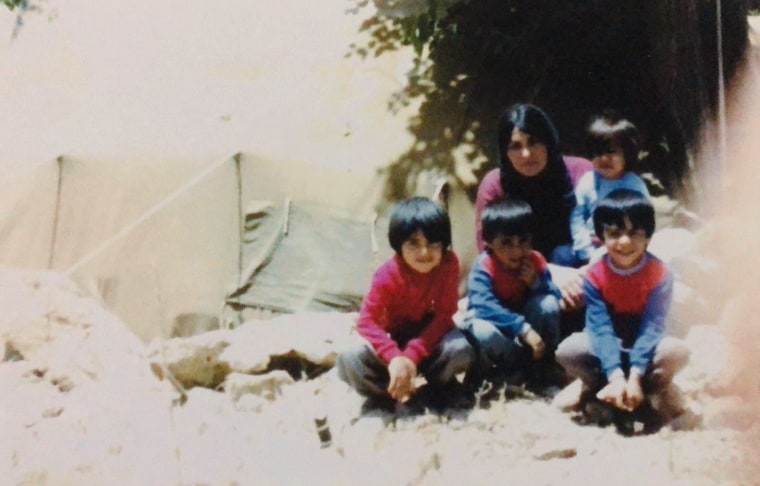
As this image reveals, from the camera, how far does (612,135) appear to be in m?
3.32

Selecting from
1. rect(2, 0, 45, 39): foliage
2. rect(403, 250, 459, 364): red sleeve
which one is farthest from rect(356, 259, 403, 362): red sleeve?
rect(2, 0, 45, 39): foliage

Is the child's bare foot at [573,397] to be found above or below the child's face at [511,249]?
below

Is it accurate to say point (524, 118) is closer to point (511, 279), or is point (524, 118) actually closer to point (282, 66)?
point (511, 279)

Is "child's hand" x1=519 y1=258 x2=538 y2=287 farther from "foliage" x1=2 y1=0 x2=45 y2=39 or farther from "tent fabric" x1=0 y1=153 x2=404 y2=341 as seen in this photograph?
"foliage" x1=2 y1=0 x2=45 y2=39

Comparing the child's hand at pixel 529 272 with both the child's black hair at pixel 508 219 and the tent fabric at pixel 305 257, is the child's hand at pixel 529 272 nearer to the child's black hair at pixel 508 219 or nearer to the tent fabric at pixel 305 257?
the child's black hair at pixel 508 219

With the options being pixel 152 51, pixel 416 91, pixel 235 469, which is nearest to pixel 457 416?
pixel 235 469

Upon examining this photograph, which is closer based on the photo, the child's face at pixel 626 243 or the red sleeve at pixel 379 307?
the child's face at pixel 626 243

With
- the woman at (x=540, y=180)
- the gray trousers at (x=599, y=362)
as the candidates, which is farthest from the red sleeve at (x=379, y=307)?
the gray trousers at (x=599, y=362)

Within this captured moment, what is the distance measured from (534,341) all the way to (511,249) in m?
0.36

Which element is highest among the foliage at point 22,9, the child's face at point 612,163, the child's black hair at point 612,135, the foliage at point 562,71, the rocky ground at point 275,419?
the foliage at point 22,9

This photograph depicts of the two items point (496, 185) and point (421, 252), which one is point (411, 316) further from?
point (496, 185)

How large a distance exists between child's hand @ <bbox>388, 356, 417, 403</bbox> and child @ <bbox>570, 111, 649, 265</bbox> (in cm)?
93

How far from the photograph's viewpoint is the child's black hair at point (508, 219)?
10.5ft

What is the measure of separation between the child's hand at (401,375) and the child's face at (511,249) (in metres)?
0.56
